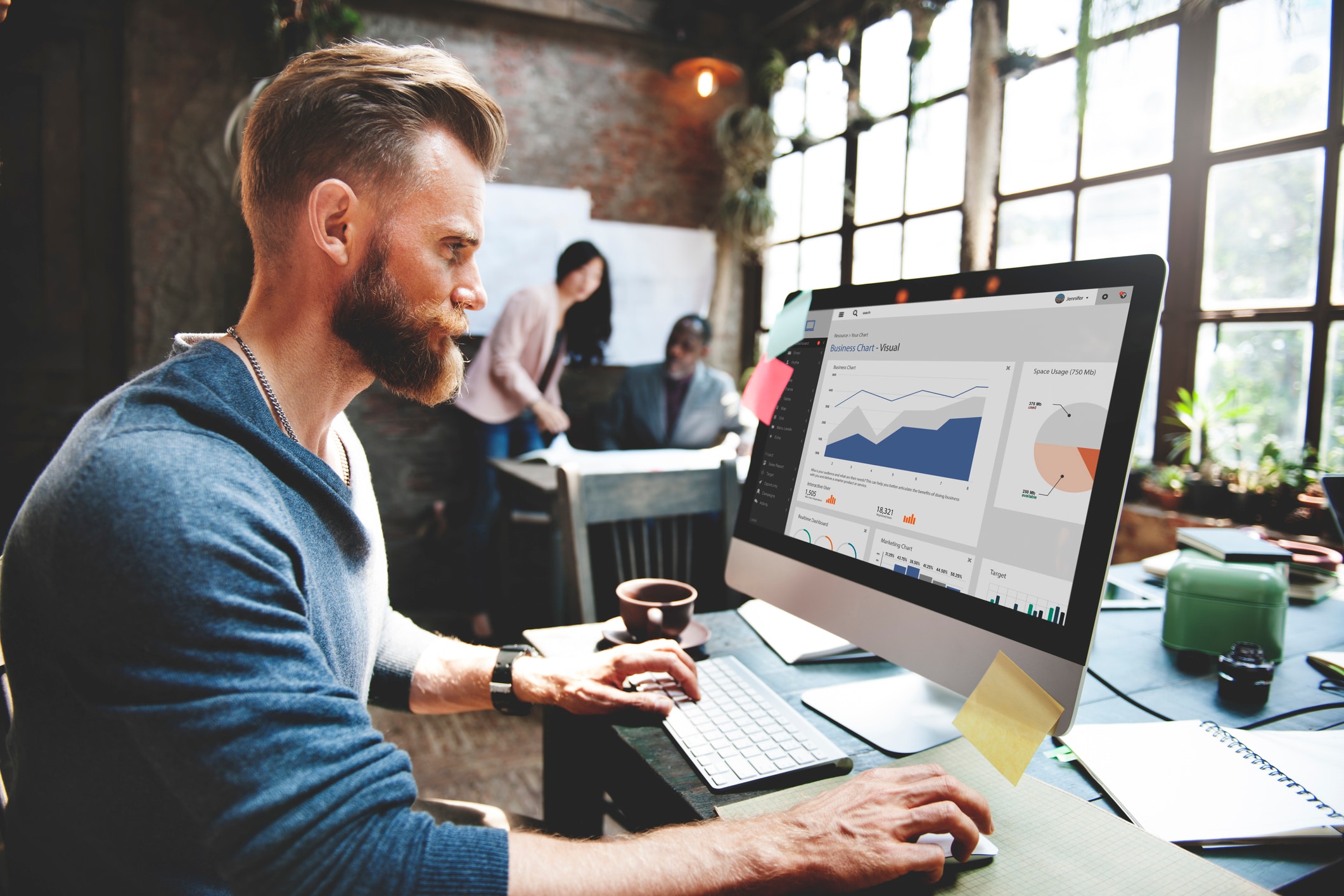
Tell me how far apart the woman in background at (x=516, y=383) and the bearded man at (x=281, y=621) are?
2.74 meters

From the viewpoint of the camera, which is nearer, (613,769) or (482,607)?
(613,769)

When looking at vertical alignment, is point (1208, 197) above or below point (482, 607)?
above

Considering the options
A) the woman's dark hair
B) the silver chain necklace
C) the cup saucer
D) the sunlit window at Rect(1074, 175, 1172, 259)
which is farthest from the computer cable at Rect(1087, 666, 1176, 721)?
the woman's dark hair

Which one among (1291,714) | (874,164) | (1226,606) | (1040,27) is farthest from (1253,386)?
(874,164)

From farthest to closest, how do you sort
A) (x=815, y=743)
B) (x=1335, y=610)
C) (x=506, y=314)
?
(x=506, y=314) → (x=1335, y=610) → (x=815, y=743)

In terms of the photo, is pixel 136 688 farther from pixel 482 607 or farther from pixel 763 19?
pixel 763 19

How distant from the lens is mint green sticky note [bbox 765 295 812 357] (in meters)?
1.07

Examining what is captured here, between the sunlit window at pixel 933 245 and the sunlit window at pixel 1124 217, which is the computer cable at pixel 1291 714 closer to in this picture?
the sunlit window at pixel 1124 217

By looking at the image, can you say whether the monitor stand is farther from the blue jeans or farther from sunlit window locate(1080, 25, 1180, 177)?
the blue jeans

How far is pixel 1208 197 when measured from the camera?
2.47m

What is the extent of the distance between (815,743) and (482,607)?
3036 mm

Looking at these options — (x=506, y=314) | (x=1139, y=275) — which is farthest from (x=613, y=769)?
(x=506, y=314)

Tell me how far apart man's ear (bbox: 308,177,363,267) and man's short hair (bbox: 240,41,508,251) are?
2 centimetres

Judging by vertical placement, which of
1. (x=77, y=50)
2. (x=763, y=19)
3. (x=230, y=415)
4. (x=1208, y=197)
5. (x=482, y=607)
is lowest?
(x=482, y=607)
